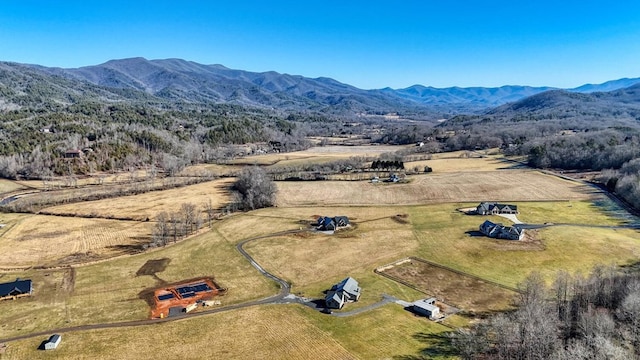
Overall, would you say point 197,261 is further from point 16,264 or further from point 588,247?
point 588,247

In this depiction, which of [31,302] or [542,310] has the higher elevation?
[542,310]

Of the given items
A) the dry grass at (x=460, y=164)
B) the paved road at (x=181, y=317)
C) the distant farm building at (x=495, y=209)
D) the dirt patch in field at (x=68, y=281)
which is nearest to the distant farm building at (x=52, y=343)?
the paved road at (x=181, y=317)

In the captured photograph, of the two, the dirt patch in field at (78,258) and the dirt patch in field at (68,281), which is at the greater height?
the dirt patch in field at (68,281)

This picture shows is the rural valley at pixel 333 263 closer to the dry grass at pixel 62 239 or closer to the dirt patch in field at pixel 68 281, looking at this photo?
the dirt patch in field at pixel 68 281

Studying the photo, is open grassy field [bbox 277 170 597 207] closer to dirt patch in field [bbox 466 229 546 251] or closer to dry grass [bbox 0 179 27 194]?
dirt patch in field [bbox 466 229 546 251]

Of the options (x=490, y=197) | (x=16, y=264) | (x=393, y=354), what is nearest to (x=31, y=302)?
(x=16, y=264)

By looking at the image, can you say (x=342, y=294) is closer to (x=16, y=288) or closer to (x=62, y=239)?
(x=16, y=288)
